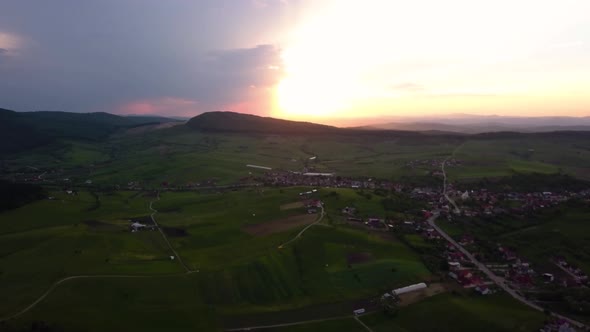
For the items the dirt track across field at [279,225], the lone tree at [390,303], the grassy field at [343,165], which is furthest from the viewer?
the grassy field at [343,165]

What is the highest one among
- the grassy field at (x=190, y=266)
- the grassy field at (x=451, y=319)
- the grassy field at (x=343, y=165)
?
the grassy field at (x=343, y=165)

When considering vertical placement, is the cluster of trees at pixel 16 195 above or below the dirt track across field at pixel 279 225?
above

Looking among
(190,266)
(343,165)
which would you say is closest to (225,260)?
(190,266)

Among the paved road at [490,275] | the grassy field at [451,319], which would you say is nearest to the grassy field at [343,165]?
the paved road at [490,275]

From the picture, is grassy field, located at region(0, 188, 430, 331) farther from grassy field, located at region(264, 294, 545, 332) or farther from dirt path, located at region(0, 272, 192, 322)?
grassy field, located at region(264, 294, 545, 332)

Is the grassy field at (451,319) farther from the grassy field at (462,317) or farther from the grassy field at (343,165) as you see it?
the grassy field at (343,165)

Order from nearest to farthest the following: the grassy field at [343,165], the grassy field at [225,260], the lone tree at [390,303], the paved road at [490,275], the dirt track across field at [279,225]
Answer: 1. the grassy field at [225,260]
2. the paved road at [490,275]
3. the lone tree at [390,303]
4. the dirt track across field at [279,225]
5. the grassy field at [343,165]

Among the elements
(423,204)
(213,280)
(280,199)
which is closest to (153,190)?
(280,199)

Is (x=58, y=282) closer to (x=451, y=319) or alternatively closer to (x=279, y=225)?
(x=279, y=225)

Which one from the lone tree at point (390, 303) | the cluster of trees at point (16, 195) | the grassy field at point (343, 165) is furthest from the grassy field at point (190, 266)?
the grassy field at point (343, 165)

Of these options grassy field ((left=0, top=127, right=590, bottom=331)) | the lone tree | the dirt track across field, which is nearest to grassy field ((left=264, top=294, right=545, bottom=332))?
grassy field ((left=0, top=127, right=590, bottom=331))

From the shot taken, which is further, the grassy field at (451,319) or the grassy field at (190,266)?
the grassy field at (190,266)
